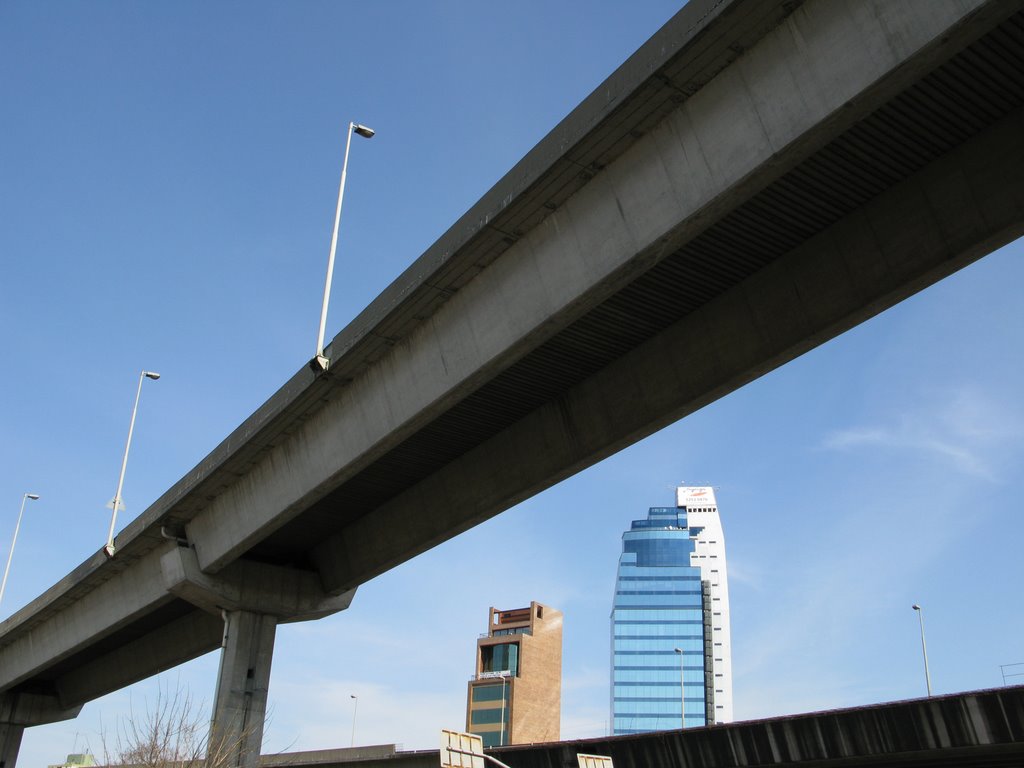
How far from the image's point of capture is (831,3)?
12.2 metres

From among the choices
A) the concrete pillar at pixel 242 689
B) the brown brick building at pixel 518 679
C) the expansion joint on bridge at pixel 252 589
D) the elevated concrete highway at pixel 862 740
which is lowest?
the elevated concrete highway at pixel 862 740

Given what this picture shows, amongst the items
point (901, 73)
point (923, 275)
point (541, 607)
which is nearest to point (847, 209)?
point (923, 275)

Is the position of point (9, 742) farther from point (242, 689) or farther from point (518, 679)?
point (518, 679)

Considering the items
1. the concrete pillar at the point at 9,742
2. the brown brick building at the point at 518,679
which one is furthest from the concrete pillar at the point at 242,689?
the brown brick building at the point at 518,679

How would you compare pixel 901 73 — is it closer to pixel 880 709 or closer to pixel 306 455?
pixel 880 709

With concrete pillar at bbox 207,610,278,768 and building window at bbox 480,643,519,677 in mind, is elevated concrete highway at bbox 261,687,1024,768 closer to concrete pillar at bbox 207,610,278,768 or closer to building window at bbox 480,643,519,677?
concrete pillar at bbox 207,610,278,768

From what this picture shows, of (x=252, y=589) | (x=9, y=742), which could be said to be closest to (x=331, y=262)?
(x=252, y=589)

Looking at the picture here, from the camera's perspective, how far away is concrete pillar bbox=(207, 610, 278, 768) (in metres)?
27.3

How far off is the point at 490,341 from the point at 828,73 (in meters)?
7.51

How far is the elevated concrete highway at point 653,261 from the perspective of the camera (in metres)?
12.7

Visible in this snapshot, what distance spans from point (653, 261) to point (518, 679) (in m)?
98.8

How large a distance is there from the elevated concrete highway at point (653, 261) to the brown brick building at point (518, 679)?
8204cm

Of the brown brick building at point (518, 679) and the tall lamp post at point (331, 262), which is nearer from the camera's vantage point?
the tall lamp post at point (331, 262)

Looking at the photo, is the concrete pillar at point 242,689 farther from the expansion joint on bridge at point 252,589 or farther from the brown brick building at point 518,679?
the brown brick building at point 518,679
